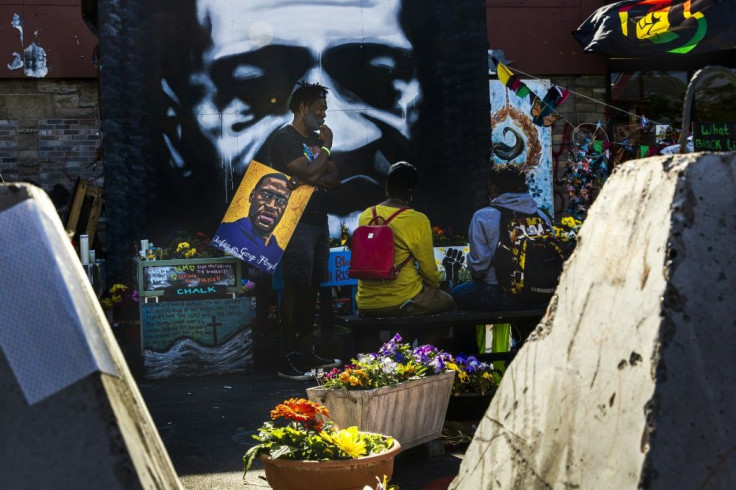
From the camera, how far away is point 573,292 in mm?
2180

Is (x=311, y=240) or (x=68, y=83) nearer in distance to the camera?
(x=311, y=240)

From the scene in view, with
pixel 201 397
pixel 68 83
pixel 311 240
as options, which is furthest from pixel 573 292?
pixel 68 83

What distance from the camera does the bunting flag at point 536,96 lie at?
1162cm

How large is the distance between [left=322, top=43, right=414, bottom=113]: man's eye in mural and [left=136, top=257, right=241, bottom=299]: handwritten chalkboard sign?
263 centimetres

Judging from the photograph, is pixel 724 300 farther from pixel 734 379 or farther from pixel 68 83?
pixel 68 83

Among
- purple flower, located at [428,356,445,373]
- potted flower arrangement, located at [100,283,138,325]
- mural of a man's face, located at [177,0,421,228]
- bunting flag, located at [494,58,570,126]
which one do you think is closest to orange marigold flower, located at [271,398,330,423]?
purple flower, located at [428,356,445,373]

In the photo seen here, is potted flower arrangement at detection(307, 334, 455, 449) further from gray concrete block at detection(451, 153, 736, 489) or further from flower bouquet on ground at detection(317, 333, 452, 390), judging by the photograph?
gray concrete block at detection(451, 153, 736, 489)

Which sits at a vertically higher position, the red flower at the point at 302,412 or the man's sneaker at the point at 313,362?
the red flower at the point at 302,412

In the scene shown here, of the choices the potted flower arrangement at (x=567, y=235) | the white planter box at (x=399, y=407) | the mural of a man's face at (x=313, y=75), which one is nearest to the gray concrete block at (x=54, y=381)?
the white planter box at (x=399, y=407)

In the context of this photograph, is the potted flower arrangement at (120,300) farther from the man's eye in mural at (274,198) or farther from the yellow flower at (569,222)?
the yellow flower at (569,222)

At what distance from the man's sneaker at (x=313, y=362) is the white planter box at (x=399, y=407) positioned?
322cm

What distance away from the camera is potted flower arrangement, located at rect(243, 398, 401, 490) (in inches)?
161

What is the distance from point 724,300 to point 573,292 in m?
0.45

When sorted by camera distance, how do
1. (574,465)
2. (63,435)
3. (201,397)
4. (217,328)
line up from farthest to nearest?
1. (217,328)
2. (201,397)
3. (574,465)
4. (63,435)
